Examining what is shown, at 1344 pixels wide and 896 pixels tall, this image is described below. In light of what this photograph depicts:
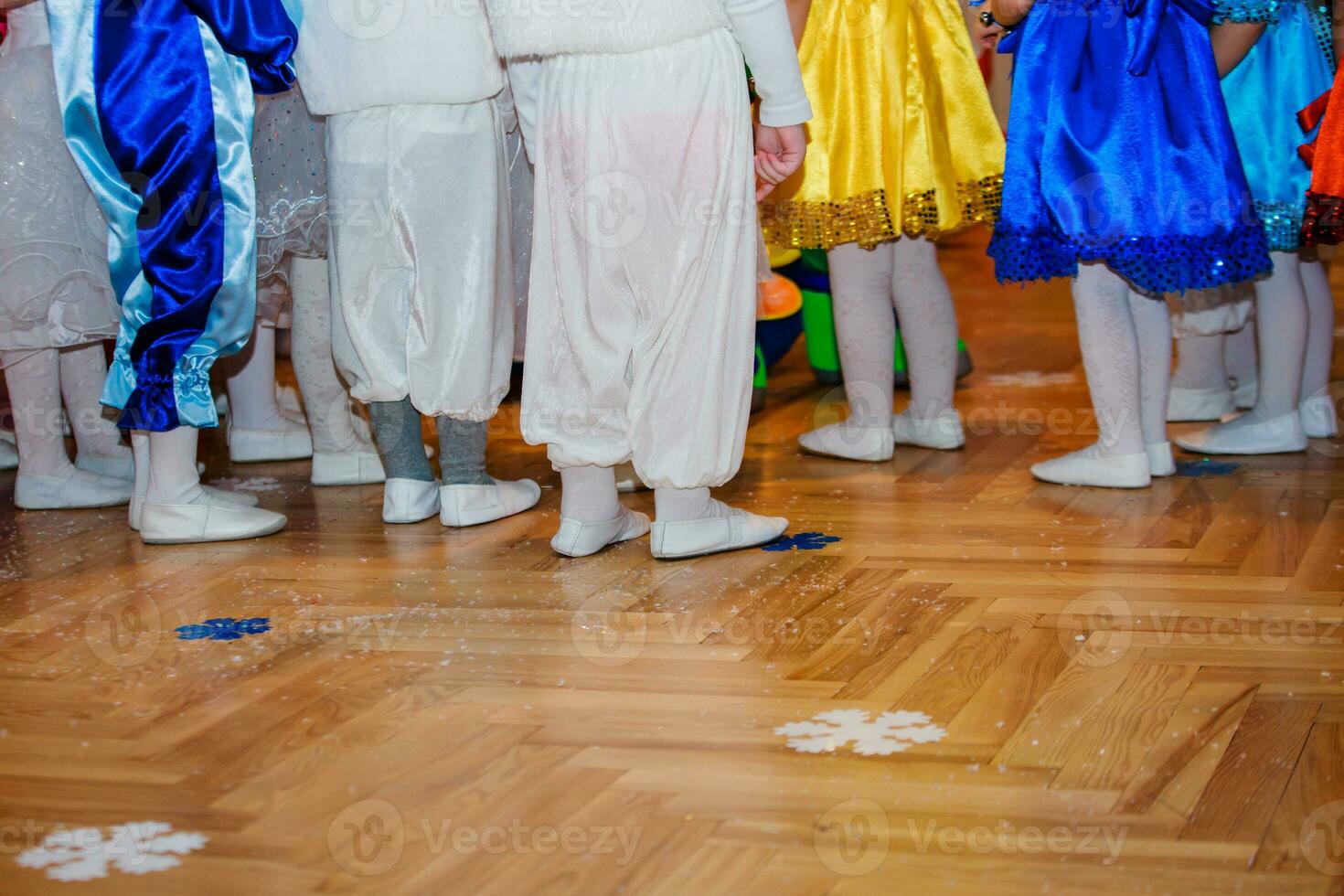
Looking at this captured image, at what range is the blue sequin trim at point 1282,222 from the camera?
2447 mm

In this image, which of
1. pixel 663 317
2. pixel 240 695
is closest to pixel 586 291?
pixel 663 317

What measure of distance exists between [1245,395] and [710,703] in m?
1.86

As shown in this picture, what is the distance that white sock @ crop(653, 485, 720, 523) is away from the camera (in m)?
2.08

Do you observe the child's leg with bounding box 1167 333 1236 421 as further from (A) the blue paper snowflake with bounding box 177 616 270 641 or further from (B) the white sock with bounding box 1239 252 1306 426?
(A) the blue paper snowflake with bounding box 177 616 270 641

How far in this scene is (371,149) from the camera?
217cm

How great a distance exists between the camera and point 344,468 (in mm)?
2668

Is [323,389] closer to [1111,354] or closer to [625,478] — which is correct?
[625,478]

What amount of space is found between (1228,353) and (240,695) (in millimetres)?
2232

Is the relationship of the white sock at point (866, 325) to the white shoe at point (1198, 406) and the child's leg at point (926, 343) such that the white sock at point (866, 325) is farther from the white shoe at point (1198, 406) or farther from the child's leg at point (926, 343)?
the white shoe at point (1198, 406)

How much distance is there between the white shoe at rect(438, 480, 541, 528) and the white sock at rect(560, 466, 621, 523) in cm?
25

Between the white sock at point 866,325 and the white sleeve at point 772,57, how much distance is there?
681mm
